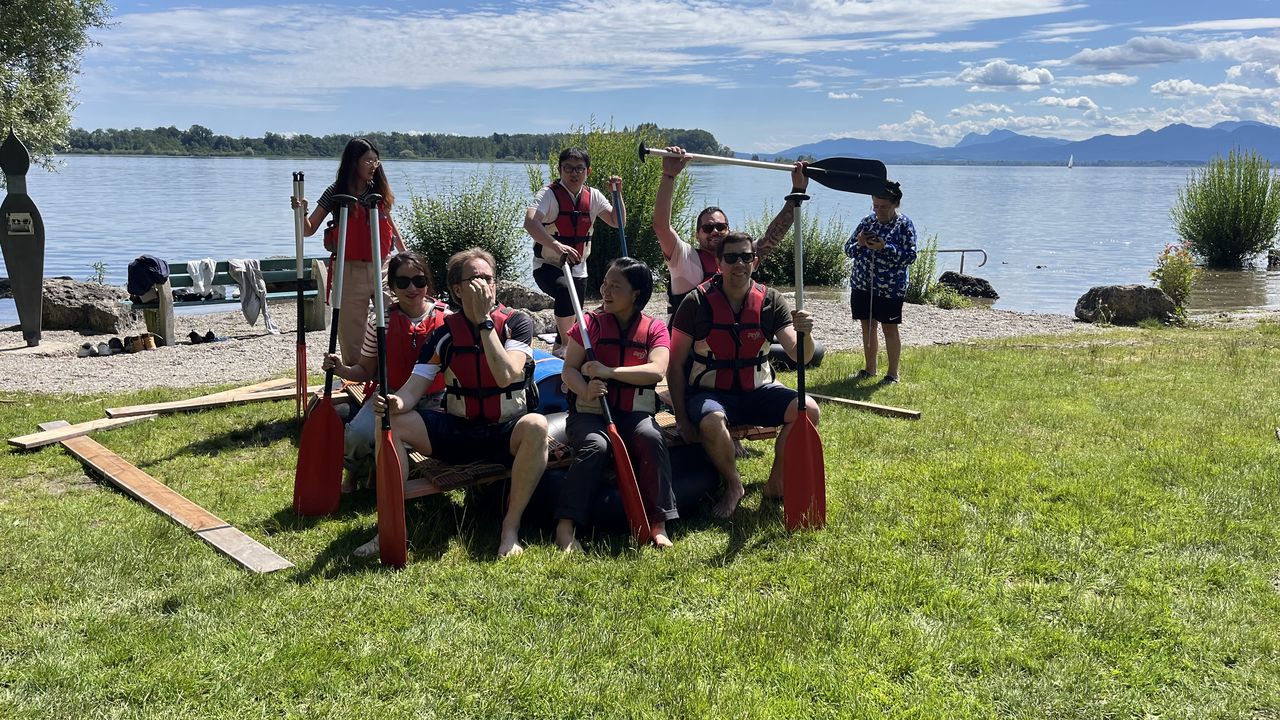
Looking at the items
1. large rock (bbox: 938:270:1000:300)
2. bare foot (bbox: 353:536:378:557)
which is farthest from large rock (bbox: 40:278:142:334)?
large rock (bbox: 938:270:1000:300)

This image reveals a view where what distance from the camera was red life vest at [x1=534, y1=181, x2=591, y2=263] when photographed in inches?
291

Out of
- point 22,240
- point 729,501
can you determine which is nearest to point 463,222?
point 22,240

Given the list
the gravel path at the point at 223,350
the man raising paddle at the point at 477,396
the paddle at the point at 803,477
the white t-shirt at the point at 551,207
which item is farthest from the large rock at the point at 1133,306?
the man raising paddle at the point at 477,396

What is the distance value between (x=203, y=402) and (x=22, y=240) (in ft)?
21.4

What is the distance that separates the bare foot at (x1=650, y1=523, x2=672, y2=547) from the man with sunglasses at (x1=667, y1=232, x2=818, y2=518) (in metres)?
0.48

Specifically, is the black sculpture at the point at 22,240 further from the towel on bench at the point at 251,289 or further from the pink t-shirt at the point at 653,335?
the pink t-shirt at the point at 653,335

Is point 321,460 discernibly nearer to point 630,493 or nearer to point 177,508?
point 177,508

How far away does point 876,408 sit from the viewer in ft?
24.5

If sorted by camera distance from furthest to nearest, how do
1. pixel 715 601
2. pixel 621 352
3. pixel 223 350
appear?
pixel 223 350 → pixel 621 352 → pixel 715 601

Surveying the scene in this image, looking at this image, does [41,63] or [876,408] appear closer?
[876,408]

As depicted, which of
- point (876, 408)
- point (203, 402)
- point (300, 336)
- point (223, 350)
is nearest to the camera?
point (300, 336)

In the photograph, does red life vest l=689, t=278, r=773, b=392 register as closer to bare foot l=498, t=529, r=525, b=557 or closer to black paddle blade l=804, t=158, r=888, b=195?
black paddle blade l=804, t=158, r=888, b=195

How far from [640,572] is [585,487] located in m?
0.62

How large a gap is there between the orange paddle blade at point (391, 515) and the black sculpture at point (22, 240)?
31.8ft
